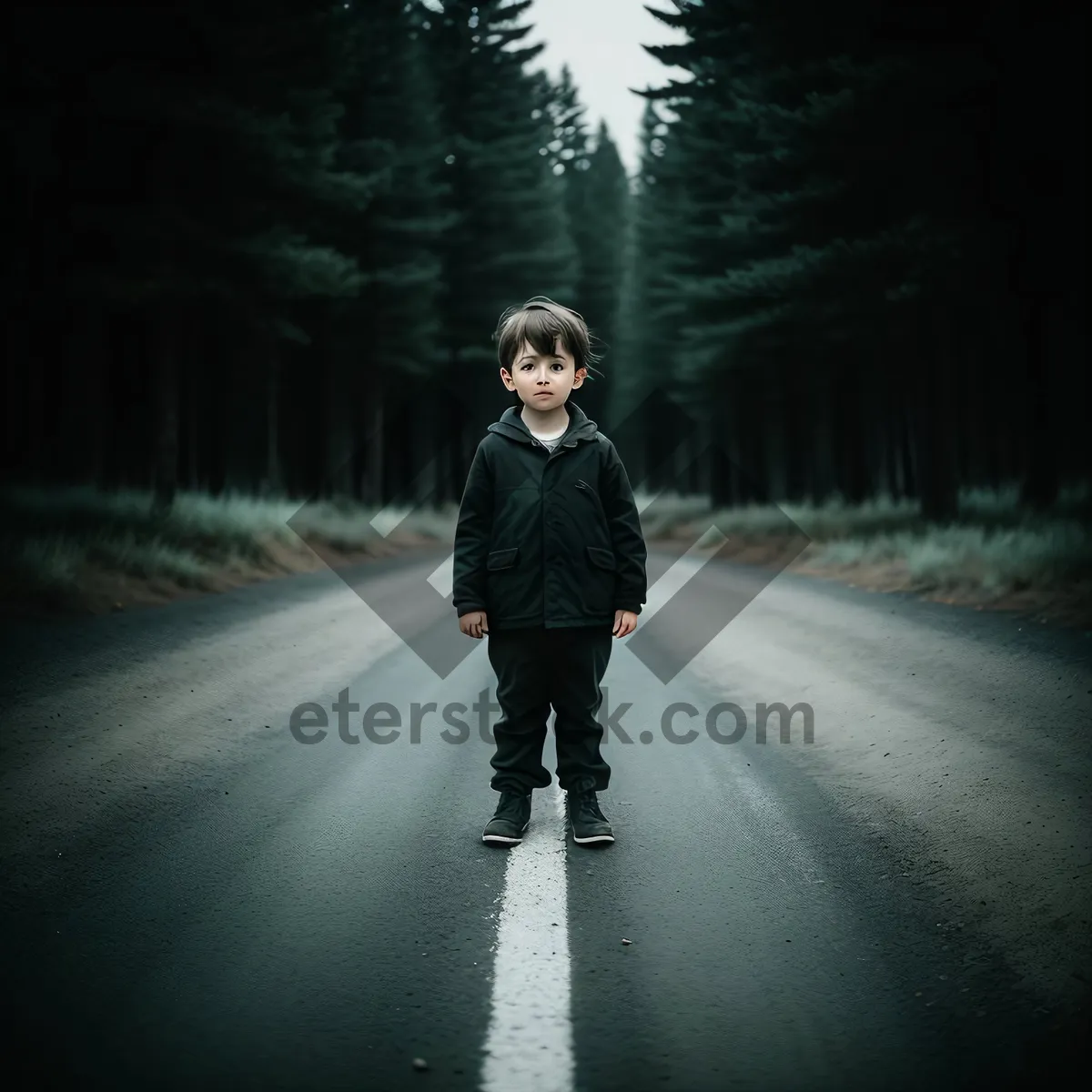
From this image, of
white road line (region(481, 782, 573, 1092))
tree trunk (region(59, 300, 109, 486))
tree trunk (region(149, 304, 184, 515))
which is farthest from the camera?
tree trunk (region(59, 300, 109, 486))

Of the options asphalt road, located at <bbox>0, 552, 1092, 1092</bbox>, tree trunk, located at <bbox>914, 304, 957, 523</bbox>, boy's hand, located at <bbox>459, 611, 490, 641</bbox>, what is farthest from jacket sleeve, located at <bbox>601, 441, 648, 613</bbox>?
tree trunk, located at <bbox>914, 304, 957, 523</bbox>

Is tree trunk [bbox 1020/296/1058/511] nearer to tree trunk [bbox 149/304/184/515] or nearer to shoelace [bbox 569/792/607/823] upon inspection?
tree trunk [bbox 149/304/184/515]

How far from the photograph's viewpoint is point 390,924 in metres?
3.28

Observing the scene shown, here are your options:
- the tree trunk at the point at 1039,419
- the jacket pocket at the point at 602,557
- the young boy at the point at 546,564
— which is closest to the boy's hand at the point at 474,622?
the young boy at the point at 546,564

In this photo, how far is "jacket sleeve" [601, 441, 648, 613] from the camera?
411 cm

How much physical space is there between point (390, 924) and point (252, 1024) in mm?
698

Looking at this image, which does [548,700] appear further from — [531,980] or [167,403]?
[167,403]

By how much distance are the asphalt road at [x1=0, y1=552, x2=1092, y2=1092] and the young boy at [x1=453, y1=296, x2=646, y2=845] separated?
0.39m

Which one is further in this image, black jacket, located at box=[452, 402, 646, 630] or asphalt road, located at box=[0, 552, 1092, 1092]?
black jacket, located at box=[452, 402, 646, 630]

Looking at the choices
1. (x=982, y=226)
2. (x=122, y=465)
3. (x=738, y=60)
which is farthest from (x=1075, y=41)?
(x=122, y=465)

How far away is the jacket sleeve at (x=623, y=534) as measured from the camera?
13.5 ft

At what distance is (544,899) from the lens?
137 inches

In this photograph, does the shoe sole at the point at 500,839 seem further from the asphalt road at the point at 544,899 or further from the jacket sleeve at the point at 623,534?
the jacket sleeve at the point at 623,534

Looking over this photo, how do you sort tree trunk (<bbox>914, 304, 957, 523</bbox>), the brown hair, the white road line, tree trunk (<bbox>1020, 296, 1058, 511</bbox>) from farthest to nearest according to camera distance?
tree trunk (<bbox>1020, 296, 1058, 511</bbox>), tree trunk (<bbox>914, 304, 957, 523</bbox>), the brown hair, the white road line
